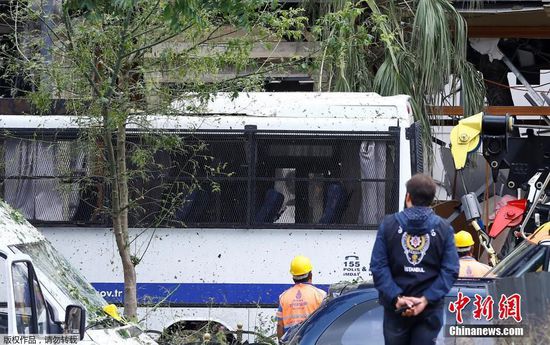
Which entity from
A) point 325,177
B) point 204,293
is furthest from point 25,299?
point 325,177

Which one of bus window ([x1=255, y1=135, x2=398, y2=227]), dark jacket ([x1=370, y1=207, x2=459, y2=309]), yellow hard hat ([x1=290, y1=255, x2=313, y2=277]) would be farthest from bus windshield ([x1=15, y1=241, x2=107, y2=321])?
bus window ([x1=255, y1=135, x2=398, y2=227])

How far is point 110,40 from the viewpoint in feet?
34.2

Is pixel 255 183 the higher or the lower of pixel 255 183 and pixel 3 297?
the higher

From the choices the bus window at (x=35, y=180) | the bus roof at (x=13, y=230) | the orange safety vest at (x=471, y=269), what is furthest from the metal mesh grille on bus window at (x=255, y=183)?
the bus roof at (x=13, y=230)

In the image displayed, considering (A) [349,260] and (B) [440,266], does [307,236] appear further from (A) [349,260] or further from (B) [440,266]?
(B) [440,266]

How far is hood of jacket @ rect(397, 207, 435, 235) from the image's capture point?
21.3ft

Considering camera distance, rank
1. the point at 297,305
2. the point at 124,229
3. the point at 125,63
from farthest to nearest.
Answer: the point at 124,229 < the point at 125,63 < the point at 297,305

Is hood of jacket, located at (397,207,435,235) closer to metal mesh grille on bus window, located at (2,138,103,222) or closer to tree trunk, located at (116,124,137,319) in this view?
tree trunk, located at (116,124,137,319)

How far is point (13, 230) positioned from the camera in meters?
7.09

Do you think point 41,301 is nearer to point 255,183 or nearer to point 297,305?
point 297,305

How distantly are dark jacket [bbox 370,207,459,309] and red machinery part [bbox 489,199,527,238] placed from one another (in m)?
7.46

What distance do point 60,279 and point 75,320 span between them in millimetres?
944

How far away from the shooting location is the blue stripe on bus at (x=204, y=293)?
12664 mm

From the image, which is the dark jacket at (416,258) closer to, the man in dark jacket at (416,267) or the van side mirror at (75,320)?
the man in dark jacket at (416,267)
